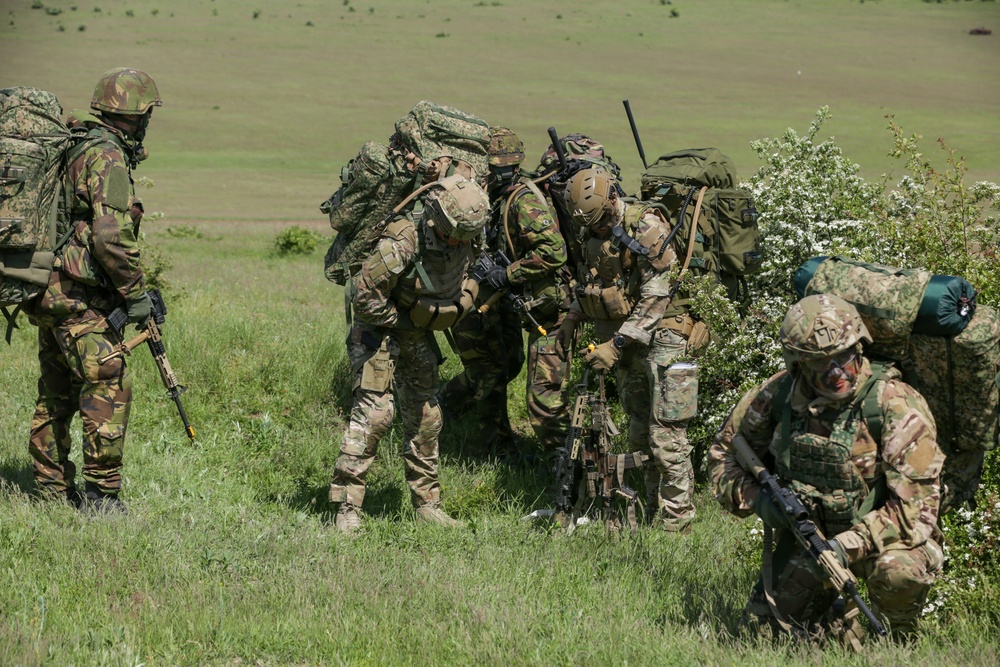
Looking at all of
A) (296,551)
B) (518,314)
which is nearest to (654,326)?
(518,314)

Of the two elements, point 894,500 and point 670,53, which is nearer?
point 894,500

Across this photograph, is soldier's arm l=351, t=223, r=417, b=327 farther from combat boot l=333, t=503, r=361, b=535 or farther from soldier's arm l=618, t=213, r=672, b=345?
soldier's arm l=618, t=213, r=672, b=345

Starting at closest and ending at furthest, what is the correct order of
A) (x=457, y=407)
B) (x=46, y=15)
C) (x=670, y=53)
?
(x=457, y=407) → (x=670, y=53) → (x=46, y=15)

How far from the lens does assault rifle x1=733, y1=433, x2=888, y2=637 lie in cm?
475

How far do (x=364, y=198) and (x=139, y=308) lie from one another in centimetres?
188

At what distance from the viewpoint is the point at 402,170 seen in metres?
8.05

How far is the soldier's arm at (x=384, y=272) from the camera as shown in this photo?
6.89 m

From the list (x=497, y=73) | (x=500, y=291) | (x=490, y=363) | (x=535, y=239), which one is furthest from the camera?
(x=497, y=73)

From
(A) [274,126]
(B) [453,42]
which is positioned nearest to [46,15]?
(B) [453,42]

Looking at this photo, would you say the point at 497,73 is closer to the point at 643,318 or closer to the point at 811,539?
the point at 643,318

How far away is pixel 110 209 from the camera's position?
22.0ft

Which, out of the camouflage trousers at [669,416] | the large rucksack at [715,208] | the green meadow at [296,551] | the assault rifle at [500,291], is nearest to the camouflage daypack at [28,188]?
the green meadow at [296,551]

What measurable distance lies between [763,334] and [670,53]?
7514 centimetres

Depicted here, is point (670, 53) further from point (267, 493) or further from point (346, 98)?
point (267, 493)
